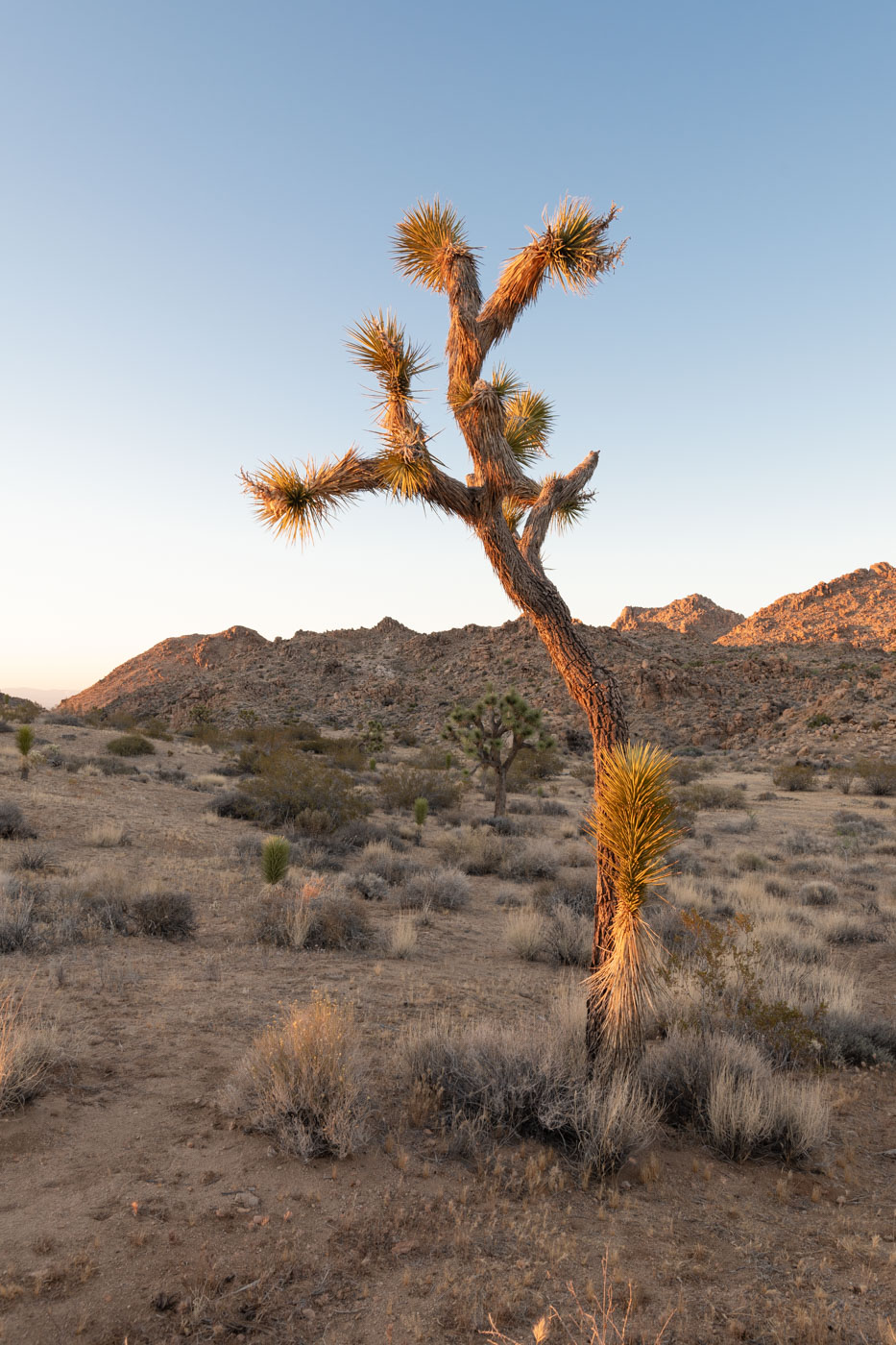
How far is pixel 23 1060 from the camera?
4418mm

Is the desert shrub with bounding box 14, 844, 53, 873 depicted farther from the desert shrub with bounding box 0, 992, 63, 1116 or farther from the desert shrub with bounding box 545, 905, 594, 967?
the desert shrub with bounding box 545, 905, 594, 967

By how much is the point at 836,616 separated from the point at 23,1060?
74128mm

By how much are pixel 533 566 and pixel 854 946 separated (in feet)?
23.9

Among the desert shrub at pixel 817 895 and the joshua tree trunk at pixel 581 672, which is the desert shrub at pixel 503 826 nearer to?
the desert shrub at pixel 817 895

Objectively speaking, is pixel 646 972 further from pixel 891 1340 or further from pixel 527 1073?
pixel 891 1340

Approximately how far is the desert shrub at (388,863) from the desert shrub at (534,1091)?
6.95 metres

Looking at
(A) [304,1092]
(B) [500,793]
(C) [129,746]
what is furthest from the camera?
(C) [129,746]

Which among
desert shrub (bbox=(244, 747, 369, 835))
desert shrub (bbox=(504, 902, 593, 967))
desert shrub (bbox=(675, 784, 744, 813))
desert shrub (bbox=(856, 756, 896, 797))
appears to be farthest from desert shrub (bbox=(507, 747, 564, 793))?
desert shrub (bbox=(504, 902, 593, 967))

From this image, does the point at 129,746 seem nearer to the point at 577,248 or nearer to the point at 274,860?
the point at 274,860

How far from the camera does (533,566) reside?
6.17m

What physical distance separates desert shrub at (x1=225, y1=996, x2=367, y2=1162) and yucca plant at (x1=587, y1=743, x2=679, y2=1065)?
181 cm

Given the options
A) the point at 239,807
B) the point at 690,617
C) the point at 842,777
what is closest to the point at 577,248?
the point at 239,807

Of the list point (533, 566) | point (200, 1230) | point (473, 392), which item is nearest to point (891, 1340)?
point (200, 1230)

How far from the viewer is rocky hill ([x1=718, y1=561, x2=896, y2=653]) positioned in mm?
60500
